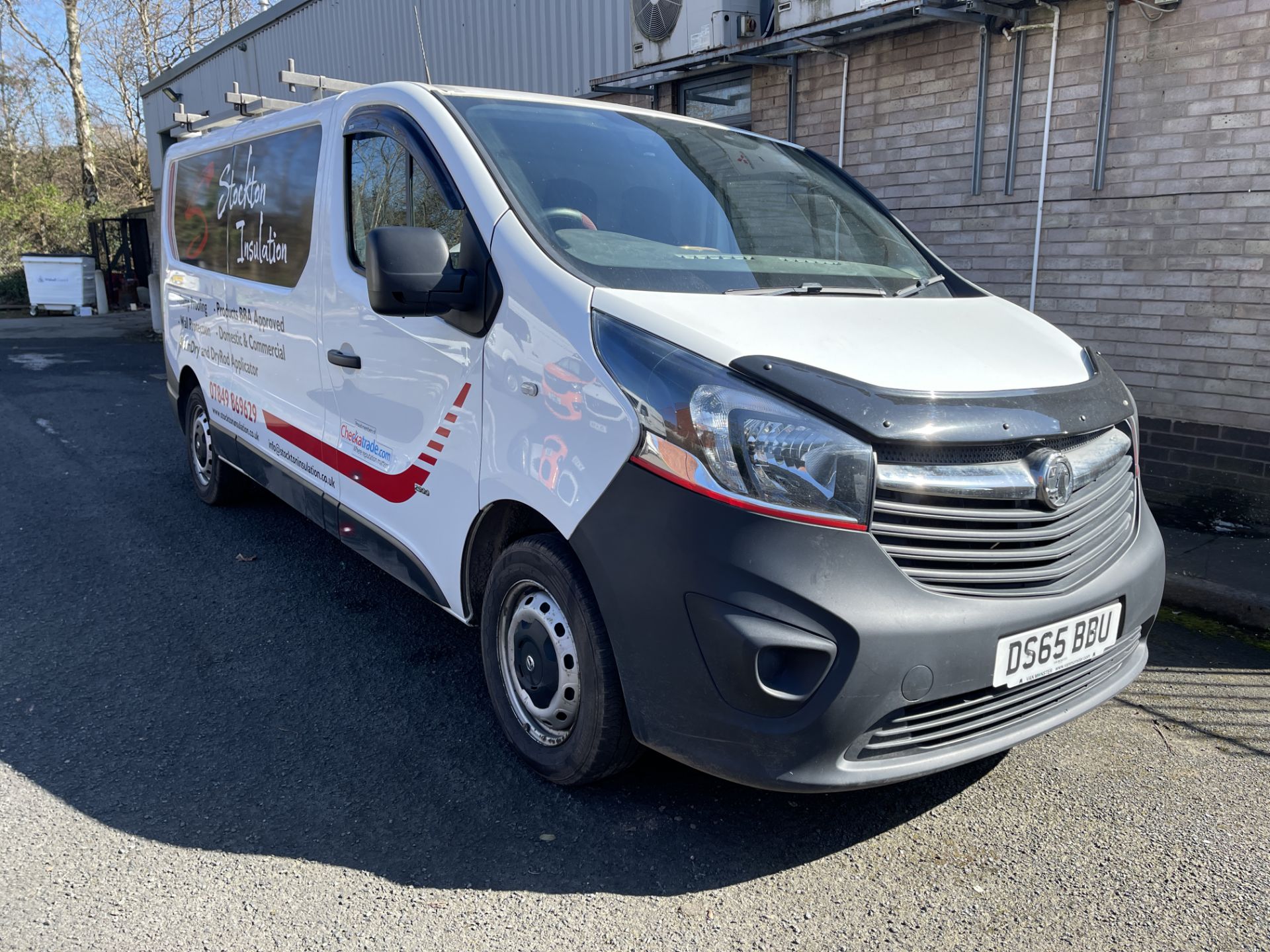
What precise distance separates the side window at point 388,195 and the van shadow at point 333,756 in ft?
5.33

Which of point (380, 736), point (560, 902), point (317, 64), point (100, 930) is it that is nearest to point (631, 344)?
point (560, 902)

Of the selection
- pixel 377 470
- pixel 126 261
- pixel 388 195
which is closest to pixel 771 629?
pixel 377 470

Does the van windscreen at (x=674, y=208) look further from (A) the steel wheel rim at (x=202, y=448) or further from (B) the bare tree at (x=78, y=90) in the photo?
(B) the bare tree at (x=78, y=90)

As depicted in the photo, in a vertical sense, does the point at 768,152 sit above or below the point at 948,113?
below

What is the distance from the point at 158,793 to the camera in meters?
2.94

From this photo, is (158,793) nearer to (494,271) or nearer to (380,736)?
(380,736)

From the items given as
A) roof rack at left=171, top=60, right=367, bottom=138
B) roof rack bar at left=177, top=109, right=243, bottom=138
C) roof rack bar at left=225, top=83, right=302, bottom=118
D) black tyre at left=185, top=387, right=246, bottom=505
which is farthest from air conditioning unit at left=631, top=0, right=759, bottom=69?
black tyre at left=185, top=387, right=246, bottom=505

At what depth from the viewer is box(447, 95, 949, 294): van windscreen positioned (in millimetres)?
2971

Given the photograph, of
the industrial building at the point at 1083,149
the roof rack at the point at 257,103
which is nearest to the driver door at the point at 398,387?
the roof rack at the point at 257,103

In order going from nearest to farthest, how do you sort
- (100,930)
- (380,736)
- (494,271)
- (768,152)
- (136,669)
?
(100,930), (494,271), (380,736), (136,669), (768,152)

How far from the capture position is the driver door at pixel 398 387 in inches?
123

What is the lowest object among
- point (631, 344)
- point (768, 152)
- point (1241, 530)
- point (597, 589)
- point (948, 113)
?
point (1241, 530)

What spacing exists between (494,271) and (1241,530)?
495cm

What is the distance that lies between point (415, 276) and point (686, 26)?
631 centimetres
